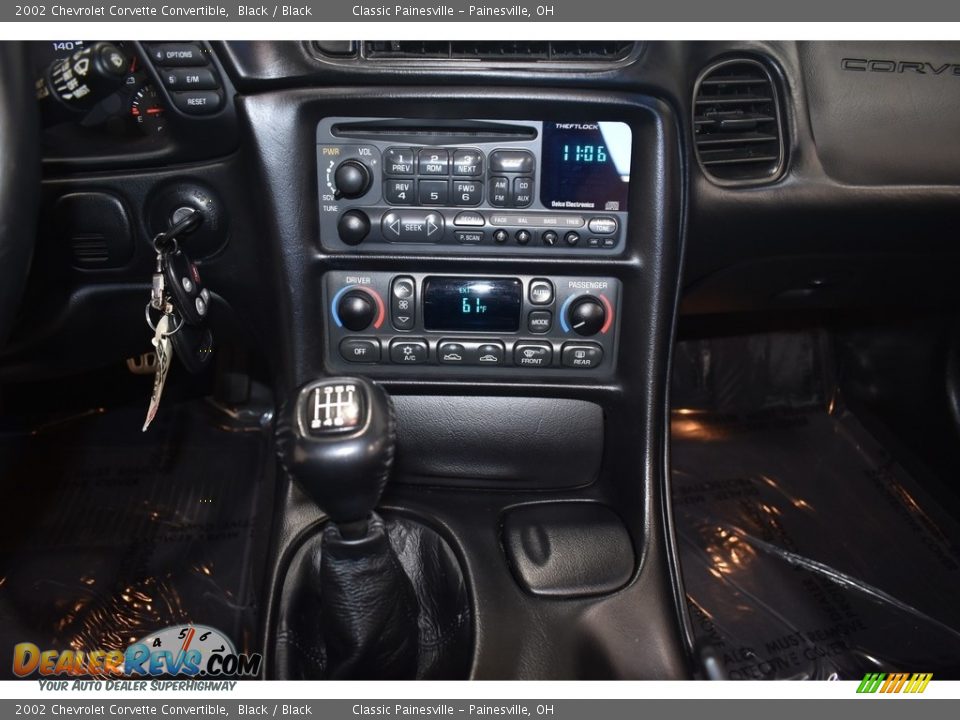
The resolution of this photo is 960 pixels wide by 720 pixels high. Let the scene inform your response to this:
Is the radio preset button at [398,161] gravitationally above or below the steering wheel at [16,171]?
below

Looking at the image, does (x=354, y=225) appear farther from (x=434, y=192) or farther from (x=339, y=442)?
(x=339, y=442)

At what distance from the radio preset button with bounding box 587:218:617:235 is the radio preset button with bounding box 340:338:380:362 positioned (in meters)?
0.36

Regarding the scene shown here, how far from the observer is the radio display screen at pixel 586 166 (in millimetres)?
1028

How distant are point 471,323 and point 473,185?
202mm

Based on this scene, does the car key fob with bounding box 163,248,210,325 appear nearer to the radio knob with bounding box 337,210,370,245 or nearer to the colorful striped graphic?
the radio knob with bounding box 337,210,370,245

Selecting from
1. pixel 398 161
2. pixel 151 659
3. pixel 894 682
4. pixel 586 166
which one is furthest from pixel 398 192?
pixel 894 682

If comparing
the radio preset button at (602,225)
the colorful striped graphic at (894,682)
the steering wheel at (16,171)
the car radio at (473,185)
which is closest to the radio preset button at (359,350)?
the car radio at (473,185)

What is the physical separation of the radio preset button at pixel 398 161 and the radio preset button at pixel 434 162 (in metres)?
0.02

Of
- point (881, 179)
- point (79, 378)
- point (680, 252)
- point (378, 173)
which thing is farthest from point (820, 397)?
point (79, 378)

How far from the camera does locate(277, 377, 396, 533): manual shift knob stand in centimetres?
77

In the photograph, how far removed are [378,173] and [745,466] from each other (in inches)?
46.5

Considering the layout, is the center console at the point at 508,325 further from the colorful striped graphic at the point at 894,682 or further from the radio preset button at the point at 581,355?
the colorful striped graphic at the point at 894,682

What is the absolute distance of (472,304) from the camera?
1101 mm

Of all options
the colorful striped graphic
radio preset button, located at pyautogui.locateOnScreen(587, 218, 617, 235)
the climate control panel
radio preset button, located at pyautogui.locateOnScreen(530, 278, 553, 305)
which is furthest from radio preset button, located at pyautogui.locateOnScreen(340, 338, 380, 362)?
the colorful striped graphic
